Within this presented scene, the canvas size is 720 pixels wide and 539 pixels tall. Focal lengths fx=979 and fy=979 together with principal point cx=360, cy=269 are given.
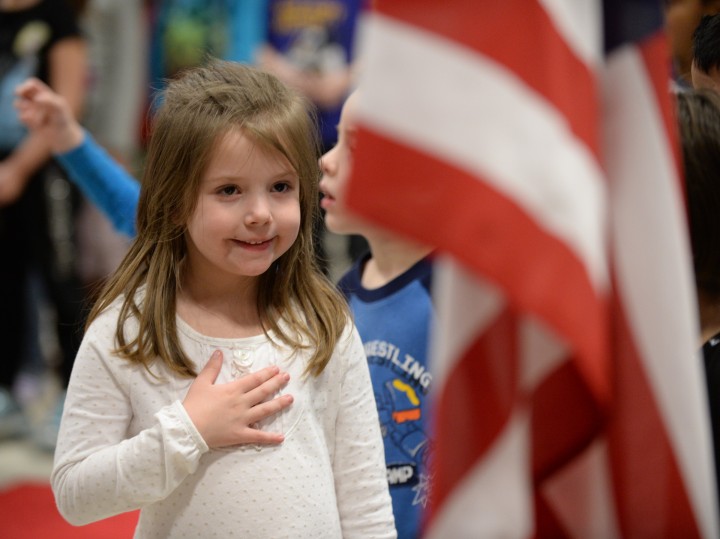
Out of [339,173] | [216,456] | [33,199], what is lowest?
[33,199]

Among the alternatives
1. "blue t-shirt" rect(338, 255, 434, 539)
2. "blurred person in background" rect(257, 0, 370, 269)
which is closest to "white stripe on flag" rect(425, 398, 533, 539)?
"blue t-shirt" rect(338, 255, 434, 539)

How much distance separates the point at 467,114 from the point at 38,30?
3.01m

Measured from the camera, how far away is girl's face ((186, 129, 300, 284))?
4.28ft

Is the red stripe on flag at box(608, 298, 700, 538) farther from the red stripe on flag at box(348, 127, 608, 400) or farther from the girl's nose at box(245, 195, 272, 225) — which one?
the girl's nose at box(245, 195, 272, 225)

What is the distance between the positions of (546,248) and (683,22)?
192 centimetres

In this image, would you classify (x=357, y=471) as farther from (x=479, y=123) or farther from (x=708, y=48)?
(x=708, y=48)

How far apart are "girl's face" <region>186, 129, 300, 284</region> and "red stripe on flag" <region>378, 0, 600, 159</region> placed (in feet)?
1.95

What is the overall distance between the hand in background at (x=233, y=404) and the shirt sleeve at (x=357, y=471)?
10cm

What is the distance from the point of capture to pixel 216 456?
1.29m

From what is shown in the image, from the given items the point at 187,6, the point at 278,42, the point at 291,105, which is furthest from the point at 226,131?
the point at 187,6

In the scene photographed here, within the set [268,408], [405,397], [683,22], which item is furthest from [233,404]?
[683,22]

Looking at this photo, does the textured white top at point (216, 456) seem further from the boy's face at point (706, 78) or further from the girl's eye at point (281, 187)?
the boy's face at point (706, 78)

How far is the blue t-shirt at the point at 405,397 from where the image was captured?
1.58 metres

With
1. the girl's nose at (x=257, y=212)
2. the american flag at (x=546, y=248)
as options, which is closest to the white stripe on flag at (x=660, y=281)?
the american flag at (x=546, y=248)
